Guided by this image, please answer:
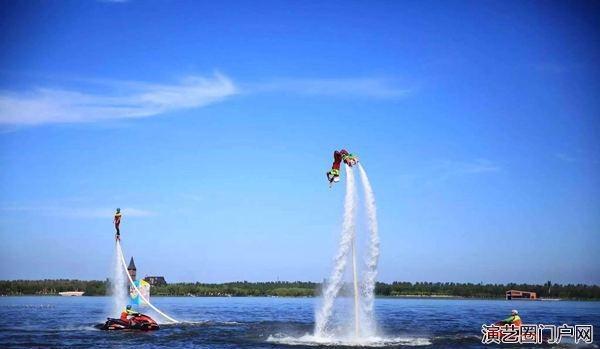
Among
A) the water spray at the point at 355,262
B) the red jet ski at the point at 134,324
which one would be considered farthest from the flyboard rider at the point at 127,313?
the water spray at the point at 355,262

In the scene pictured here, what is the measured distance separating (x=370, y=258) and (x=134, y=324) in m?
31.3

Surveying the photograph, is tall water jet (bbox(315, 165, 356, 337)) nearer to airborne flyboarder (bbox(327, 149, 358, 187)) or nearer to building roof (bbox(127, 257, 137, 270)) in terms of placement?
airborne flyboarder (bbox(327, 149, 358, 187))

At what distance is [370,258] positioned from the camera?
55.6 m

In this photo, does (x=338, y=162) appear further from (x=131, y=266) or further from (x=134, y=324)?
(x=131, y=266)

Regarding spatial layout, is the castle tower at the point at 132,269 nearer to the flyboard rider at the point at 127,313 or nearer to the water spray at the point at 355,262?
the flyboard rider at the point at 127,313

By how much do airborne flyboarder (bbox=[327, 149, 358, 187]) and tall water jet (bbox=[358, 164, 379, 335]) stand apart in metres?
1.59

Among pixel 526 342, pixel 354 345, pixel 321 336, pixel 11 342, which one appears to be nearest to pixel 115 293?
pixel 11 342

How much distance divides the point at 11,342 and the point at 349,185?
115 ft

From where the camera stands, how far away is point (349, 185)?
56.0 meters

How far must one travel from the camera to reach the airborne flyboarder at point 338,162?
5220cm

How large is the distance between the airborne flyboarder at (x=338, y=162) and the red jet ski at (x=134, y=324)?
33.0 meters

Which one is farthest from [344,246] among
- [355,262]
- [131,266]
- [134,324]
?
[131,266]

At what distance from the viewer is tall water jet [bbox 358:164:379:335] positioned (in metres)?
54.6

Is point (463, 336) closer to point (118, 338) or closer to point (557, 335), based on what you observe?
point (557, 335)
